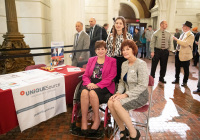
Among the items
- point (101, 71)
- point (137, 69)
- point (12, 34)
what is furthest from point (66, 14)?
point (137, 69)

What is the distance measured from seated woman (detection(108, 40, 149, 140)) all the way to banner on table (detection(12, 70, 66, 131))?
0.85 meters

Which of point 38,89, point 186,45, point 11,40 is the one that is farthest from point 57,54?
point 186,45

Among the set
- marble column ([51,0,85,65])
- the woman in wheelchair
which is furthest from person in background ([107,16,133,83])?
marble column ([51,0,85,65])

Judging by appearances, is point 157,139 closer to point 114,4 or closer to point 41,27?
point 41,27

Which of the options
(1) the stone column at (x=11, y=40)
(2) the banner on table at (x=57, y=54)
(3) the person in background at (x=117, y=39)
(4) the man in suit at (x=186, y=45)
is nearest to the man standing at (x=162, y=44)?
(4) the man in suit at (x=186, y=45)

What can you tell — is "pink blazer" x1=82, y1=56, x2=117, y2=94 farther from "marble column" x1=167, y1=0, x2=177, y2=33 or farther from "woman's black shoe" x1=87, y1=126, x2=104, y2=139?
"marble column" x1=167, y1=0, x2=177, y2=33

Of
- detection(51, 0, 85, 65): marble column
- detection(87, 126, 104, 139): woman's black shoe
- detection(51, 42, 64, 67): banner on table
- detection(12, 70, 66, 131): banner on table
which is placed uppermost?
detection(51, 0, 85, 65): marble column

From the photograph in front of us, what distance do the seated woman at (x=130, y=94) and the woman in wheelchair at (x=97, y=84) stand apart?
24 cm

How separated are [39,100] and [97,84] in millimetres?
868

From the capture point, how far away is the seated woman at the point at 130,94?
2096 mm

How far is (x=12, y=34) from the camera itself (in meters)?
4.40

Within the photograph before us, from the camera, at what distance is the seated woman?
82.5 inches

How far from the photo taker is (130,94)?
7.24 ft

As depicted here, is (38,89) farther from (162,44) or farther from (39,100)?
(162,44)
